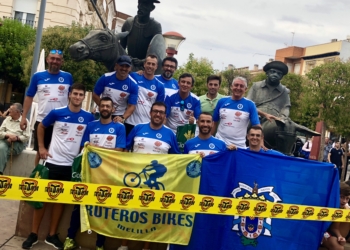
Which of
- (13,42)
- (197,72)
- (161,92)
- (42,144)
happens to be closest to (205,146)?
(161,92)

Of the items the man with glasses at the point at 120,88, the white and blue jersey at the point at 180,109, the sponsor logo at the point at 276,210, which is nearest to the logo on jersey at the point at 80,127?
the man with glasses at the point at 120,88

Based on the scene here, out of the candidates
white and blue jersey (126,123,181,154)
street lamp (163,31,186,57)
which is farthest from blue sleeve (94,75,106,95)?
street lamp (163,31,186,57)

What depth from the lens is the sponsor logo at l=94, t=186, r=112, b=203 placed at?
16.1ft

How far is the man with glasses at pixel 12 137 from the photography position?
8.41m

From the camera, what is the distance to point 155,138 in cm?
569

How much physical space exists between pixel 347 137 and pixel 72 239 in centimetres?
2536

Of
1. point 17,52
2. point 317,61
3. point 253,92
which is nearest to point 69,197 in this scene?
point 253,92

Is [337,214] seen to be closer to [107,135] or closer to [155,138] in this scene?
[155,138]

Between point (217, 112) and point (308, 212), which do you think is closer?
point (308, 212)

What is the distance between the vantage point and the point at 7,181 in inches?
179

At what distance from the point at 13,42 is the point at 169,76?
958 inches

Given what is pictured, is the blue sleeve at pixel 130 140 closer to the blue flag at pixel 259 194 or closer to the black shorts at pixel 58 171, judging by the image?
the black shorts at pixel 58 171

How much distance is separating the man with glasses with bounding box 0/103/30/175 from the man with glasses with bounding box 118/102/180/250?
11.3ft

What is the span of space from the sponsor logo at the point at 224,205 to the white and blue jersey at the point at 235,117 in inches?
60.1
